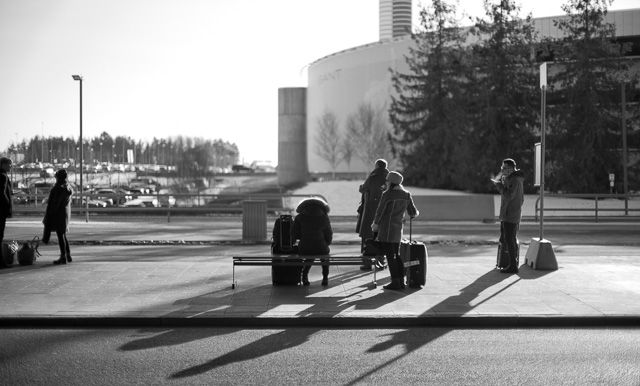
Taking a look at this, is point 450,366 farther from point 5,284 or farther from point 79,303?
point 5,284

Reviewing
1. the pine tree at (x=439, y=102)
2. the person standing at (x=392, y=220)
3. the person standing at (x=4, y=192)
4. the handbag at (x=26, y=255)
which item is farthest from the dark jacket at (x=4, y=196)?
the pine tree at (x=439, y=102)

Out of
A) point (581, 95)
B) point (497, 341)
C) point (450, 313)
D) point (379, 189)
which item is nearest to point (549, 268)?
point (379, 189)

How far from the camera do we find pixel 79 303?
1008 cm

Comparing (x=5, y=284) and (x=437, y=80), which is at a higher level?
(x=437, y=80)

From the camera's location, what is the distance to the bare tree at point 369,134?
72688 mm

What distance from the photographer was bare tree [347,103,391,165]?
72.7 meters

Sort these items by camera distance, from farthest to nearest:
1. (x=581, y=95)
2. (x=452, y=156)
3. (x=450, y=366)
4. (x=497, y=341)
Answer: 1. (x=452, y=156)
2. (x=581, y=95)
3. (x=497, y=341)
4. (x=450, y=366)

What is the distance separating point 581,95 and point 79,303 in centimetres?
3931

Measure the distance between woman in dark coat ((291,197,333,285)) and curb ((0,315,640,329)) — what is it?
2.41m

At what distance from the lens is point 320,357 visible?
766 centimetres

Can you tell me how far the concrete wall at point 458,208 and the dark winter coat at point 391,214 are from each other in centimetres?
1672

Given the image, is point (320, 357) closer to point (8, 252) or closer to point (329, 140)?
point (8, 252)

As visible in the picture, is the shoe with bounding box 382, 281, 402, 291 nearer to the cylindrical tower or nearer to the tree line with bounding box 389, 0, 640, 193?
the tree line with bounding box 389, 0, 640, 193

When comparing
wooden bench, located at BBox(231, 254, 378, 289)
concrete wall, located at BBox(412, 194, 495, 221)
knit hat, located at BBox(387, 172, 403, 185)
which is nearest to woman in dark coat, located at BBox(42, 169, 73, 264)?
wooden bench, located at BBox(231, 254, 378, 289)
